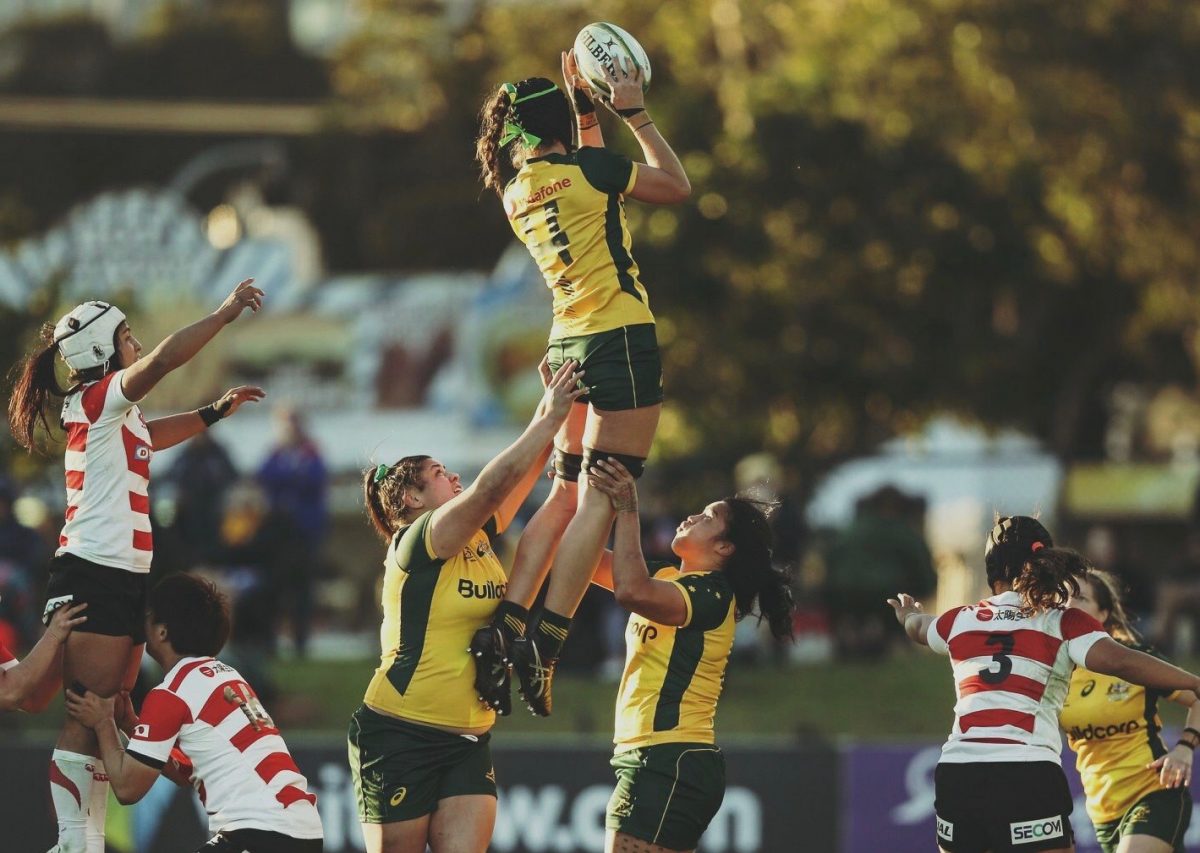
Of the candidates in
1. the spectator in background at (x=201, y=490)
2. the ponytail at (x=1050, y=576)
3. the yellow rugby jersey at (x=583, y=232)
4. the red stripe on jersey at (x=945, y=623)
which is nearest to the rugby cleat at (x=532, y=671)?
the yellow rugby jersey at (x=583, y=232)

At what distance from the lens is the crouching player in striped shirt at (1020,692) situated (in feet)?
23.2

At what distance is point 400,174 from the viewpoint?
30.7 m

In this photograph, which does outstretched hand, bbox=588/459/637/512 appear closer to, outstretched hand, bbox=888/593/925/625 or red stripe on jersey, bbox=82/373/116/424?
outstretched hand, bbox=888/593/925/625

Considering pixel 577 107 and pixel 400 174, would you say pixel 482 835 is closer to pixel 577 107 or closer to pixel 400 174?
pixel 577 107

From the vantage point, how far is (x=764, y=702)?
15414 millimetres

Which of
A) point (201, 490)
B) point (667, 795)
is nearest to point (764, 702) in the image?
point (201, 490)

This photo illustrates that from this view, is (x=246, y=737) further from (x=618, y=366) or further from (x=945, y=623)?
(x=945, y=623)

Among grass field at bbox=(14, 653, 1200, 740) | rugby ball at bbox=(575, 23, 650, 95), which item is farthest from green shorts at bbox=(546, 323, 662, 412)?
grass field at bbox=(14, 653, 1200, 740)

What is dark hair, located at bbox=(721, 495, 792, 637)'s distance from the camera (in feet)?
24.8

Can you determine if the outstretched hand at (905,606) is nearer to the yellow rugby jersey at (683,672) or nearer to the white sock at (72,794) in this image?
the yellow rugby jersey at (683,672)

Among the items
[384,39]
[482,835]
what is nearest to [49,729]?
[482,835]

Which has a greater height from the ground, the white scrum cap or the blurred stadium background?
the blurred stadium background

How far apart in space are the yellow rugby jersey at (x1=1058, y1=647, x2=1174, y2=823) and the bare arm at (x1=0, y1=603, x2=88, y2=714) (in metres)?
4.20

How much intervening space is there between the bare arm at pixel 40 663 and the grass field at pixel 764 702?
7.02 meters
